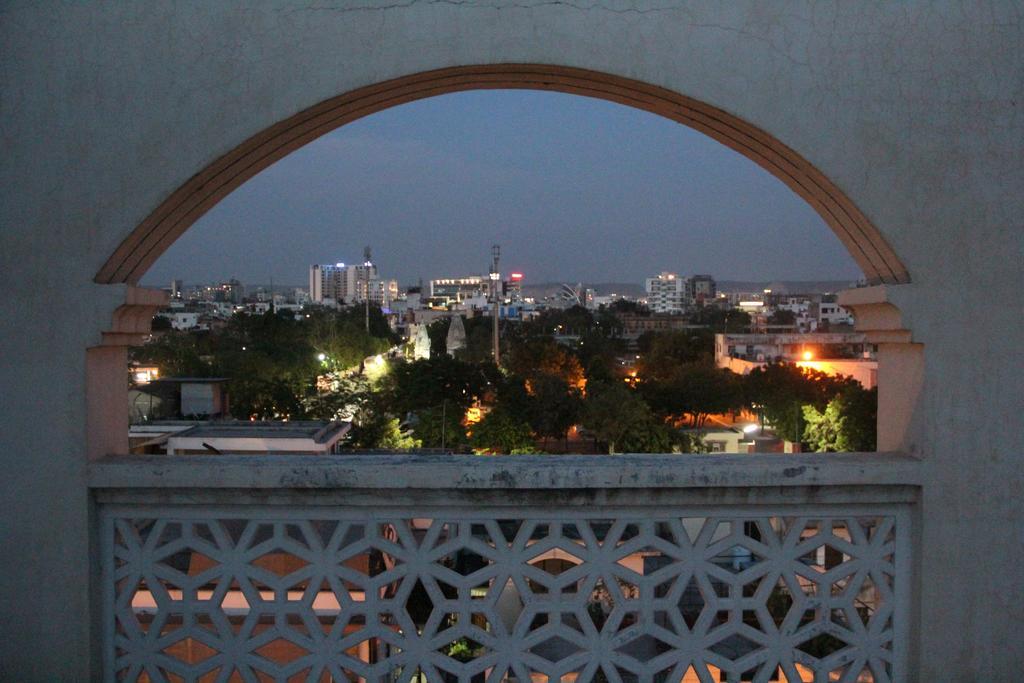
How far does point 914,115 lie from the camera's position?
2.23 m

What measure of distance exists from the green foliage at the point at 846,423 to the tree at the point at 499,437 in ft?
24.3

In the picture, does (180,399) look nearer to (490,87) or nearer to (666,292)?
(490,87)

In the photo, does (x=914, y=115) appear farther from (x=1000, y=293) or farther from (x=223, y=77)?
(x=223, y=77)

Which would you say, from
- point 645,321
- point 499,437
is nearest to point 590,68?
point 499,437

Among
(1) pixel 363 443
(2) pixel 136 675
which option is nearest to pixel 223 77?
(2) pixel 136 675

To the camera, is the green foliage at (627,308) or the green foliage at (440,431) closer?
the green foliage at (440,431)

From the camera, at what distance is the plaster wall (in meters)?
2.22

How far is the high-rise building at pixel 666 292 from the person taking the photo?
138875mm

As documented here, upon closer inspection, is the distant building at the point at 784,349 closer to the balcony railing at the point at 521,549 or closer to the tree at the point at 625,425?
the tree at the point at 625,425

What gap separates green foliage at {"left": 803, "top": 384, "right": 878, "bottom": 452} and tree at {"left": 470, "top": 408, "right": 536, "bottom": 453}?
7414mm

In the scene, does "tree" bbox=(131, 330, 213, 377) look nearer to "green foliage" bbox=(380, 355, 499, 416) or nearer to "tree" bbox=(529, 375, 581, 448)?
"green foliage" bbox=(380, 355, 499, 416)

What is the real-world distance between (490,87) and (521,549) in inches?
56.6

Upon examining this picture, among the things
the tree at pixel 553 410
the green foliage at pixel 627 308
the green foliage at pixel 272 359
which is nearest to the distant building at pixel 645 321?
the green foliage at pixel 627 308

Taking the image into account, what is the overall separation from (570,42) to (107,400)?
1.78 m
